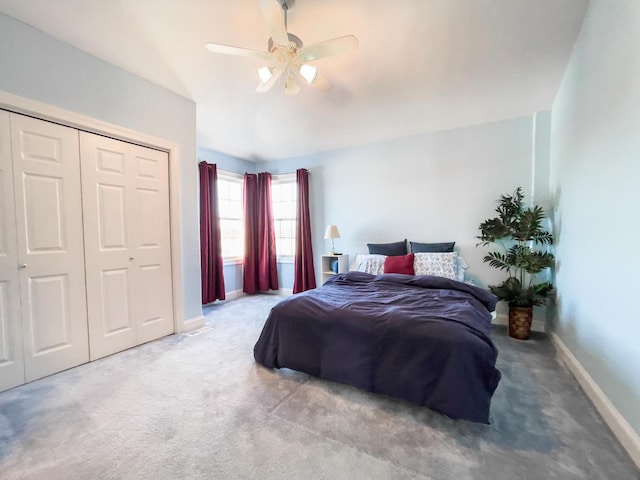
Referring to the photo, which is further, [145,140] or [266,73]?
[145,140]

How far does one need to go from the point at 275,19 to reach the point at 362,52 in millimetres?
1118


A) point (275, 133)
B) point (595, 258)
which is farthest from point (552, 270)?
point (275, 133)

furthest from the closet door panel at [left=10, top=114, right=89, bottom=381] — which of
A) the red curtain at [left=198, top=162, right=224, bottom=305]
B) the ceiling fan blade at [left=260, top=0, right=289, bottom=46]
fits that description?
the ceiling fan blade at [left=260, top=0, right=289, bottom=46]

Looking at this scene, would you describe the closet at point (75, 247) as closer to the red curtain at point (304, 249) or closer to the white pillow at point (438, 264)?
the red curtain at point (304, 249)

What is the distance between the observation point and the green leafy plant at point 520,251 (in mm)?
2814

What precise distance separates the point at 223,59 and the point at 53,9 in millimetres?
1199

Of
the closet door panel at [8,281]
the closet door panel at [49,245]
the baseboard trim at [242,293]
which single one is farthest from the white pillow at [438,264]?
the closet door panel at [8,281]

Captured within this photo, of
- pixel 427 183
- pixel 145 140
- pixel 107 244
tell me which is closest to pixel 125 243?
pixel 107 244

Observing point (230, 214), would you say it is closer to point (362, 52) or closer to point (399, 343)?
point (362, 52)

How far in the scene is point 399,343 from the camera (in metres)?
1.73

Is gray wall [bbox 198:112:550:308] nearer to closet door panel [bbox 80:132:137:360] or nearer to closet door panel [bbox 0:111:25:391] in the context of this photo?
closet door panel [bbox 80:132:137:360]

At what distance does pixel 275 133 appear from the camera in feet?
13.3

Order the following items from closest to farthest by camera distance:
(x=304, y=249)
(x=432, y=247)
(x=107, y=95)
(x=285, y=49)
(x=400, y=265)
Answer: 1. (x=285, y=49)
2. (x=107, y=95)
3. (x=400, y=265)
4. (x=432, y=247)
5. (x=304, y=249)

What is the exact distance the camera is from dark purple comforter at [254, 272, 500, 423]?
5.01ft
